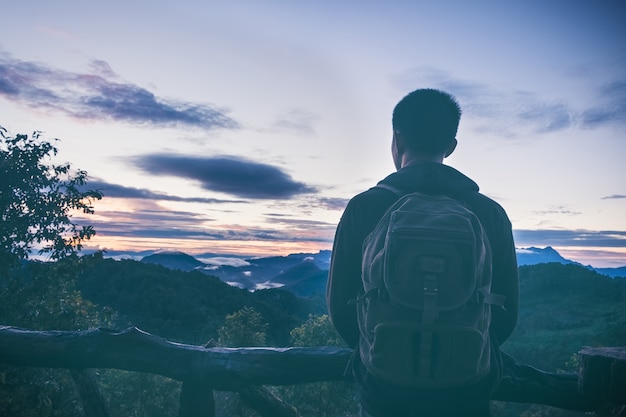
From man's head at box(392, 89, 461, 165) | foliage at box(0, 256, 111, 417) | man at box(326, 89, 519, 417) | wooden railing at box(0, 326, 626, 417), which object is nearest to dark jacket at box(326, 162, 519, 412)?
A: man at box(326, 89, 519, 417)

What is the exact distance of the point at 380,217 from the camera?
2682 mm

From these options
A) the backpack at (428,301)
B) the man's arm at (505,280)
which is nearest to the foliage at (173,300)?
the man's arm at (505,280)

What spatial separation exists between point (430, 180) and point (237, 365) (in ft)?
9.43

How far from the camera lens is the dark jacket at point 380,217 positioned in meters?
2.69

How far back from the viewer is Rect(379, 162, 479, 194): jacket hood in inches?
105

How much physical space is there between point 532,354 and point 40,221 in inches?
3418

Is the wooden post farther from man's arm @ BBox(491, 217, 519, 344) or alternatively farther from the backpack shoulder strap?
the backpack shoulder strap

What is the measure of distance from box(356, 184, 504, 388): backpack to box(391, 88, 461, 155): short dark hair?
60 cm

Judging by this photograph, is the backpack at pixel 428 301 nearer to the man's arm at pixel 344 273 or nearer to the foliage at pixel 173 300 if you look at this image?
the man's arm at pixel 344 273

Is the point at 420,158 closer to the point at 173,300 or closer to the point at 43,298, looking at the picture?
the point at 43,298

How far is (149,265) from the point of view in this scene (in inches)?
4286

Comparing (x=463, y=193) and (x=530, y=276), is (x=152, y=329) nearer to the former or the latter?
(x=463, y=193)

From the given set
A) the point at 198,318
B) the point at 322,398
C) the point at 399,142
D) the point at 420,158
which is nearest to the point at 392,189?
the point at 420,158

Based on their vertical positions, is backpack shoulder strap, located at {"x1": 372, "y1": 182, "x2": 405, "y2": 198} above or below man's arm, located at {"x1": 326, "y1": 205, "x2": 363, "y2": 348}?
above
